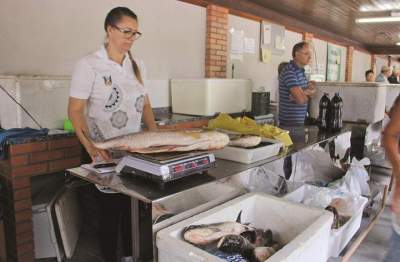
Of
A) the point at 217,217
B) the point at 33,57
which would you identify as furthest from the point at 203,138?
the point at 33,57

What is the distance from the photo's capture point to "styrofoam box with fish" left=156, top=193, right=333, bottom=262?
93 centimetres

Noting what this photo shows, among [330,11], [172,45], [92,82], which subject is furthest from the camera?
[330,11]

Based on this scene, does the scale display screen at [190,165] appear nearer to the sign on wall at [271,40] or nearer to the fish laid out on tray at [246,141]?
the fish laid out on tray at [246,141]

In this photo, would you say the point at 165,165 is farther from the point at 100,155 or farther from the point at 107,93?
the point at 107,93

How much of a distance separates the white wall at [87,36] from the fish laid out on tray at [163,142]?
6.16ft

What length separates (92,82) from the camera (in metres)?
1.73

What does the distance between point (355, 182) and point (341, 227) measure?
61 centimetres

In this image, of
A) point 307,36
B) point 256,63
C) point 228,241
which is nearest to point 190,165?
point 228,241

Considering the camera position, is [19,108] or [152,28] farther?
[152,28]

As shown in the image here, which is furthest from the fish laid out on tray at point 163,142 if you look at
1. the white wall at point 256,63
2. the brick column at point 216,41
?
the white wall at point 256,63

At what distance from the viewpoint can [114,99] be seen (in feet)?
5.97

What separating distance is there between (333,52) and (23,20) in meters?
7.61

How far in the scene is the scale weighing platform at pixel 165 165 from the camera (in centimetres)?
112

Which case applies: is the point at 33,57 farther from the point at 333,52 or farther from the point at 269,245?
the point at 333,52
